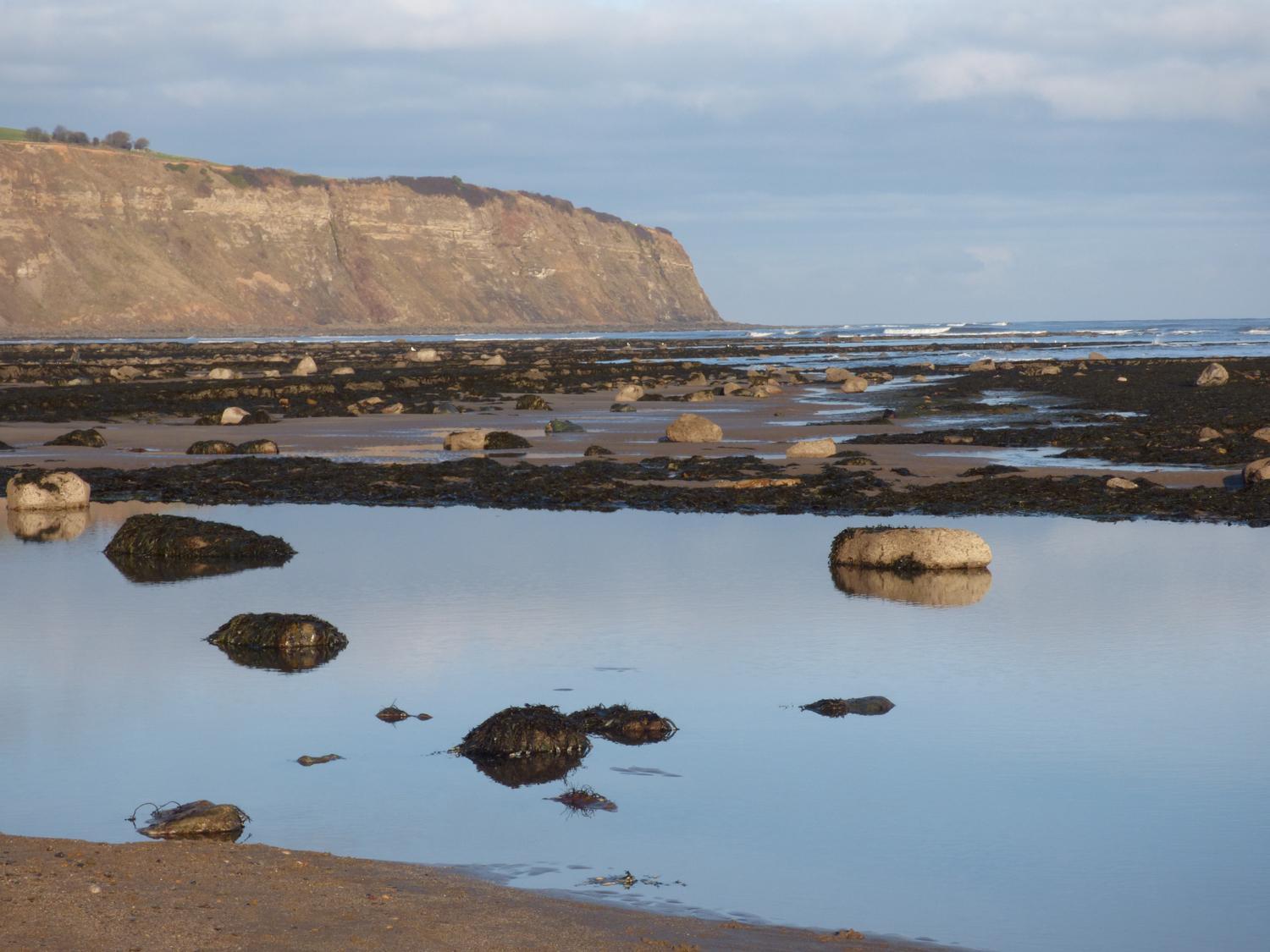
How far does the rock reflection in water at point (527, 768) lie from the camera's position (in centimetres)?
805

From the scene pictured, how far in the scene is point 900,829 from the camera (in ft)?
23.0

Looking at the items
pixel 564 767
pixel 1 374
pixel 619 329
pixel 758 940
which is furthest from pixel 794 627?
pixel 619 329

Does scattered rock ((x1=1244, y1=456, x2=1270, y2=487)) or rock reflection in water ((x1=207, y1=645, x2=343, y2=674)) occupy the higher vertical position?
scattered rock ((x1=1244, y1=456, x2=1270, y2=487))

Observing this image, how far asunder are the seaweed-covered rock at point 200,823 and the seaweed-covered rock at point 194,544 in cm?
880

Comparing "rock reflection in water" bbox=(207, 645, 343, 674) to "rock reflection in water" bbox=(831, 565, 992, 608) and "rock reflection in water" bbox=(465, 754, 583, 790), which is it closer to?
"rock reflection in water" bbox=(465, 754, 583, 790)

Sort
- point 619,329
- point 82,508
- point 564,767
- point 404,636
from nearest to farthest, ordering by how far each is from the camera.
→ point 564,767 < point 404,636 < point 82,508 < point 619,329

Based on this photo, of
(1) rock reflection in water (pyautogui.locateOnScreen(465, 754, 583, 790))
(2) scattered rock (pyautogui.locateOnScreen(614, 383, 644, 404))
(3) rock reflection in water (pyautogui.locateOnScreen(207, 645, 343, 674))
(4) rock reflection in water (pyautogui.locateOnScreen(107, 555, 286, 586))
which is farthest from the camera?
(2) scattered rock (pyautogui.locateOnScreen(614, 383, 644, 404))

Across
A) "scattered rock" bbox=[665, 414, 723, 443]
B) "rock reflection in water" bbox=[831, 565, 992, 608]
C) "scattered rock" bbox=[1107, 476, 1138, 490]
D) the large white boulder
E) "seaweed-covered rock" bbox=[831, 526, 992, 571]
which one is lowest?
"rock reflection in water" bbox=[831, 565, 992, 608]

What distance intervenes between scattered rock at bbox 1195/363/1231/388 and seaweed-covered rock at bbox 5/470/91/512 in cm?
3305

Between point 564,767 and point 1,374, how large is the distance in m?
53.3

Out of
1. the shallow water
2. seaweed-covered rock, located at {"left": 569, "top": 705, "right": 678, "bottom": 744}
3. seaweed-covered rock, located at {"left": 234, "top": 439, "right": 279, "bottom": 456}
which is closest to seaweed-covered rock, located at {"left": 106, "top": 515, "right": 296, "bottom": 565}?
the shallow water

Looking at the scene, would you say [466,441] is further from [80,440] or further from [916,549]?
[916,549]

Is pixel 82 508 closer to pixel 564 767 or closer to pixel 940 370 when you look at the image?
pixel 564 767

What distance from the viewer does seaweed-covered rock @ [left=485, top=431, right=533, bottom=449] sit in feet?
90.9
